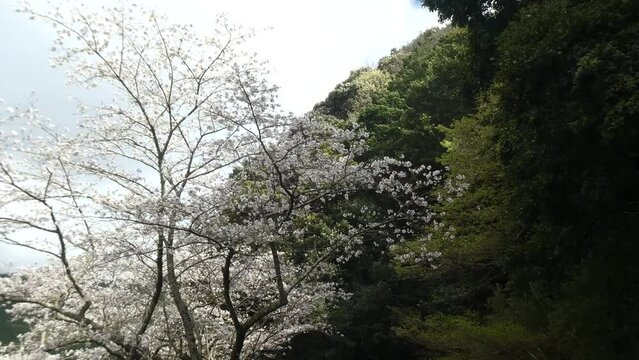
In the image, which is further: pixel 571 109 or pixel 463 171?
pixel 463 171

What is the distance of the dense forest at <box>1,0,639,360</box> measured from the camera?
427 centimetres

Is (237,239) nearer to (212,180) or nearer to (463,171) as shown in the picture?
(212,180)

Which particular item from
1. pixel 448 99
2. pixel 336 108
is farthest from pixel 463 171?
pixel 336 108

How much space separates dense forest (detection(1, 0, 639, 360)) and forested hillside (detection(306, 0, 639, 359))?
0.05 feet

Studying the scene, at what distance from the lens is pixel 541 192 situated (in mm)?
4844

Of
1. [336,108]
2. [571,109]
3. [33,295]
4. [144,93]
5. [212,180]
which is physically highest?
[336,108]

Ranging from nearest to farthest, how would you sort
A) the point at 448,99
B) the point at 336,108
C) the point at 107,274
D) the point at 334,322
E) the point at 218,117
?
the point at 218,117 → the point at 107,274 → the point at 334,322 → the point at 448,99 → the point at 336,108

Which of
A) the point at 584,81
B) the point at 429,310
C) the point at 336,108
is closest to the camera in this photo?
the point at 584,81

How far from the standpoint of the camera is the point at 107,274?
Answer: 7.23m

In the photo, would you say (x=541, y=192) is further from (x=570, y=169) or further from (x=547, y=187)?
(x=570, y=169)

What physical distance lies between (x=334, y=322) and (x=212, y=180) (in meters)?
8.23

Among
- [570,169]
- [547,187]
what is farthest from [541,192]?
[570,169]

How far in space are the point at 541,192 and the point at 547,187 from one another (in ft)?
0.31

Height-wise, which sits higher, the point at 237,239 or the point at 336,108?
the point at 336,108
